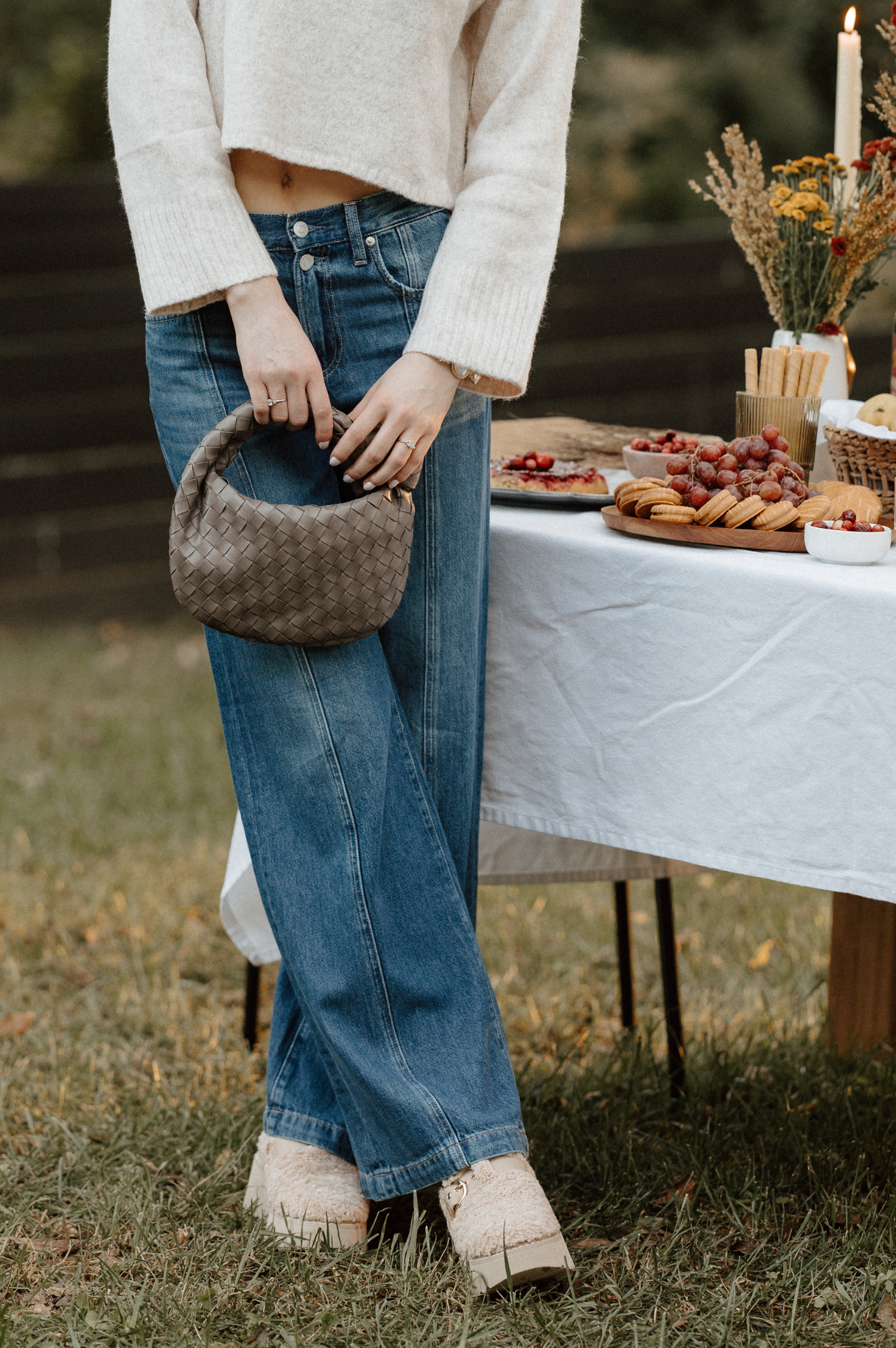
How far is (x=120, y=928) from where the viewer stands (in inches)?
104

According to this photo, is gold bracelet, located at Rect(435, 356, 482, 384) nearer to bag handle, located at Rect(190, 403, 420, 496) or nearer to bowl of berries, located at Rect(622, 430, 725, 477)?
bag handle, located at Rect(190, 403, 420, 496)

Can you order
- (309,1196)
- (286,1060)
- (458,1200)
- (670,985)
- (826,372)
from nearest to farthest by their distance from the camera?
1. (458,1200)
2. (309,1196)
3. (286,1060)
4. (826,372)
5. (670,985)

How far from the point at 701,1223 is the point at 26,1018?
1148mm

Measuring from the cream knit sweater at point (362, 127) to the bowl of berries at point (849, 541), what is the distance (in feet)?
1.14

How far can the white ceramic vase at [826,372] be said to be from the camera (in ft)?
5.88

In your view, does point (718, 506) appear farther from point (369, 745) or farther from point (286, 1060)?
point (286, 1060)

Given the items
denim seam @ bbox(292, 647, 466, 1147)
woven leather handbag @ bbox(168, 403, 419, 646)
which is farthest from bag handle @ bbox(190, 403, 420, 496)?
denim seam @ bbox(292, 647, 466, 1147)

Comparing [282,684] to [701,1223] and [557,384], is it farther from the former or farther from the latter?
[557,384]

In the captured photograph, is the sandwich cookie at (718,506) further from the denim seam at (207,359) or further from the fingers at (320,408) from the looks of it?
the denim seam at (207,359)

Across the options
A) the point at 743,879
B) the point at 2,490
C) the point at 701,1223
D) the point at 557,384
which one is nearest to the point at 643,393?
the point at 557,384

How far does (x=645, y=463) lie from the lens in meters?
1.72

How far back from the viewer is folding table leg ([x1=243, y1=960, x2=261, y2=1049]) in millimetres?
2107

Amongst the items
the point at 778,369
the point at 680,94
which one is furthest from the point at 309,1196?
the point at 680,94

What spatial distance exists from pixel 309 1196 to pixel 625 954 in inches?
30.4
